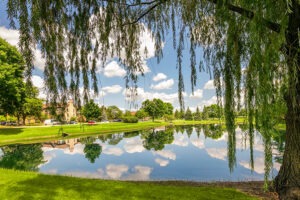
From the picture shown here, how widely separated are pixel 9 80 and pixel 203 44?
26228 millimetres

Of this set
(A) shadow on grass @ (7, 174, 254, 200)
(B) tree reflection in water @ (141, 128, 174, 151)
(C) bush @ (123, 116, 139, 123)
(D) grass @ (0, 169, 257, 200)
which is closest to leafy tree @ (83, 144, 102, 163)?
(B) tree reflection in water @ (141, 128, 174, 151)

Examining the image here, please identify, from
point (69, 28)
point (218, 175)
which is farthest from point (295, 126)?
point (218, 175)

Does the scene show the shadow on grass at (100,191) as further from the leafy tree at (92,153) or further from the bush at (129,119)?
the bush at (129,119)

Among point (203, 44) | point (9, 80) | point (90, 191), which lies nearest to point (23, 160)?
point (90, 191)

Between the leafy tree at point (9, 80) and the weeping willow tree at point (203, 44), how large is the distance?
23926mm

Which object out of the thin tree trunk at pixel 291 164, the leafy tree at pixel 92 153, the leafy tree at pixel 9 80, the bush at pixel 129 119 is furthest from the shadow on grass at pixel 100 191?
the bush at pixel 129 119

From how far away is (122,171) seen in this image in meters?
14.2

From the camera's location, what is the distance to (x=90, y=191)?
261 inches

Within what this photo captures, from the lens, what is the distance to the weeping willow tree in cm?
252

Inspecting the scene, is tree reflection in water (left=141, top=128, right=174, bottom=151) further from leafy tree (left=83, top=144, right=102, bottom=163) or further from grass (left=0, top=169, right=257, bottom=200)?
grass (left=0, top=169, right=257, bottom=200)

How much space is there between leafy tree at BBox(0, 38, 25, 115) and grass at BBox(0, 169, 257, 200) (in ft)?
64.9

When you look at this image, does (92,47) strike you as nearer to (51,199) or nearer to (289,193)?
(289,193)

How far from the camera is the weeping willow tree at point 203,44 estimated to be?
252cm

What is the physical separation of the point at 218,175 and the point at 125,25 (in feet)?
37.4
